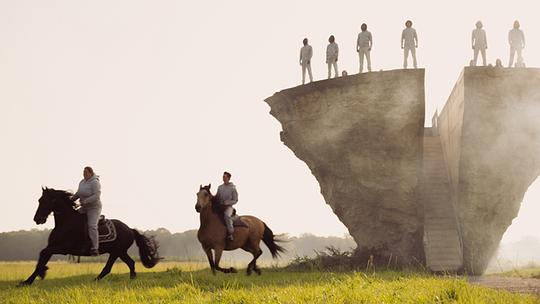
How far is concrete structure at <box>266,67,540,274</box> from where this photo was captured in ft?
55.9

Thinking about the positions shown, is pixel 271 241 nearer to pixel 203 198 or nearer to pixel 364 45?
pixel 203 198

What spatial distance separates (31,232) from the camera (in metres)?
42.9

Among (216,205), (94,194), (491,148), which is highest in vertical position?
(491,148)

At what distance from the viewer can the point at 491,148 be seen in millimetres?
17156

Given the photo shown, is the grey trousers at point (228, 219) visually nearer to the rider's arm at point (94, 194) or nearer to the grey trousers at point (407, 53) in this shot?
the rider's arm at point (94, 194)

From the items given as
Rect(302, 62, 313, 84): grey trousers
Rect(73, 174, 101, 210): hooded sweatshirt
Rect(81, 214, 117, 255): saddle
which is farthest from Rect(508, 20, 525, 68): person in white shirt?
Rect(73, 174, 101, 210): hooded sweatshirt

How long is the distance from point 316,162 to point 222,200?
6.38 m

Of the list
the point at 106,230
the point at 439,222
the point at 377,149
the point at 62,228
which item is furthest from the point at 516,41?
the point at 62,228

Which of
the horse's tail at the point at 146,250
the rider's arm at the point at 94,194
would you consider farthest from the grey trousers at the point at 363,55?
the rider's arm at the point at 94,194

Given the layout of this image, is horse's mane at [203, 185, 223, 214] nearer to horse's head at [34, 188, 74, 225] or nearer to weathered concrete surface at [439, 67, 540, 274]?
horse's head at [34, 188, 74, 225]

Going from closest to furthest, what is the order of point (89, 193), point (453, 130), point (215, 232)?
1. point (89, 193)
2. point (215, 232)
3. point (453, 130)

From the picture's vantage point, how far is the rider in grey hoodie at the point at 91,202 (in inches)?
454

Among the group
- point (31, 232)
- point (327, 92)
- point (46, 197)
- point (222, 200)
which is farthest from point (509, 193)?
point (31, 232)

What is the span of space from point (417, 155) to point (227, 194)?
23.6 feet
